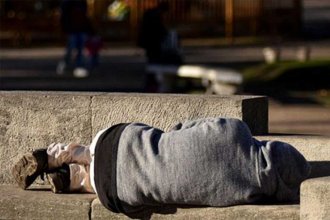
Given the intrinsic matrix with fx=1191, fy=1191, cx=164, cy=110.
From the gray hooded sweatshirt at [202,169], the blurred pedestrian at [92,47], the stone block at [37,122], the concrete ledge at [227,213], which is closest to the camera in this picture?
the concrete ledge at [227,213]

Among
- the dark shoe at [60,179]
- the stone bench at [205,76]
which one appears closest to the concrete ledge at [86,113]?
the dark shoe at [60,179]

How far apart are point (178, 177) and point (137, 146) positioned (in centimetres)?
31

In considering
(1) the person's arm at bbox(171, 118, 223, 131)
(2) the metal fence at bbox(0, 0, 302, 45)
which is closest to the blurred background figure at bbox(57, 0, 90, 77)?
(2) the metal fence at bbox(0, 0, 302, 45)

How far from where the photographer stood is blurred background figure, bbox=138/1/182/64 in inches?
746

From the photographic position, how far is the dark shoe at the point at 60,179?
7.09 m

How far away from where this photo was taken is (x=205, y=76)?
18859 mm

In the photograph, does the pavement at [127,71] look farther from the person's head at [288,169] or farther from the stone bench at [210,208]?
the person's head at [288,169]

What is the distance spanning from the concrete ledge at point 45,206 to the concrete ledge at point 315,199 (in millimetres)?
1386

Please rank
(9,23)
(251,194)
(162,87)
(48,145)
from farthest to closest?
1. (9,23)
2. (162,87)
3. (48,145)
4. (251,194)

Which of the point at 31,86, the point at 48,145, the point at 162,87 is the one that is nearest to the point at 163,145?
the point at 48,145

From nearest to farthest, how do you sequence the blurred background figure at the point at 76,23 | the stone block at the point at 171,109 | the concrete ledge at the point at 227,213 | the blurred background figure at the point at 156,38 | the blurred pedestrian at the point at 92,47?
the concrete ledge at the point at 227,213
the stone block at the point at 171,109
the blurred background figure at the point at 156,38
the blurred background figure at the point at 76,23
the blurred pedestrian at the point at 92,47

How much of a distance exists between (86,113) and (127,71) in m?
17.2

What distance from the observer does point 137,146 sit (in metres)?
6.71

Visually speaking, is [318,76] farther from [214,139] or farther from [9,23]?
[214,139]
